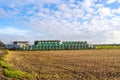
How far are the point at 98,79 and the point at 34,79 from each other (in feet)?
12.8

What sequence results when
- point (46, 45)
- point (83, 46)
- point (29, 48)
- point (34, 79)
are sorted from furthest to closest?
point (83, 46) < point (46, 45) < point (29, 48) < point (34, 79)

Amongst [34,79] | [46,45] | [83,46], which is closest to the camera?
[34,79]

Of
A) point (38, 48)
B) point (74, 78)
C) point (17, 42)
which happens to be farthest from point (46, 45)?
point (74, 78)

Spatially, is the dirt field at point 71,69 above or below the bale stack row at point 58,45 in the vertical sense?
below

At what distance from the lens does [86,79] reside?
15.5 m

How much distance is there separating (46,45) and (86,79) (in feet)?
315

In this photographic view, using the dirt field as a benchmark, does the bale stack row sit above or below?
above

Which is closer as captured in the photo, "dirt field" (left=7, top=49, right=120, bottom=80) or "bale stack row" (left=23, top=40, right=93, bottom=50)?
"dirt field" (left=7, top=49, right=120, bottom=80)

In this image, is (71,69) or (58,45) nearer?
(71,69)

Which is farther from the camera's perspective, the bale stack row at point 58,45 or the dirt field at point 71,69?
the bale stack row at point 58,45

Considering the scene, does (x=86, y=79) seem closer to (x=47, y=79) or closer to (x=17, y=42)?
(x=47, y=79)

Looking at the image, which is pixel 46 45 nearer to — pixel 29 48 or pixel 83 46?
pixel 29 48

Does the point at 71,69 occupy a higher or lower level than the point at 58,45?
lower

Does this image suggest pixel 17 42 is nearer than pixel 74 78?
No
